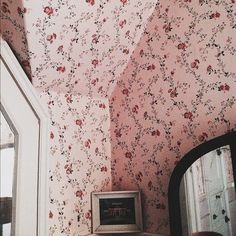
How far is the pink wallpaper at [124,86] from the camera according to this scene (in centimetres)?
139

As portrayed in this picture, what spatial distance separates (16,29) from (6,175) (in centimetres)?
63

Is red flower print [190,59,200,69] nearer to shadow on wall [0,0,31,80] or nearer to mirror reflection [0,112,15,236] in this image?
shadow on wall [0,0,31,80]

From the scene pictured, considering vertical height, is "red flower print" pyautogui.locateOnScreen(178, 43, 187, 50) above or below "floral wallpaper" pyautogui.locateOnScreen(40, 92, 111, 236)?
above

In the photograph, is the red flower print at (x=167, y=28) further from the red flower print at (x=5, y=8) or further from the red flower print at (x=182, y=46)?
the red flower print at (x=5, y=8)

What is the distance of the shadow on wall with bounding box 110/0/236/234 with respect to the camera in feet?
4.72

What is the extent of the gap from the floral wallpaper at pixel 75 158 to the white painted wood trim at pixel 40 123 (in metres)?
0.05

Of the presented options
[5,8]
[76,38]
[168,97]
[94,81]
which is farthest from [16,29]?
[168,97]

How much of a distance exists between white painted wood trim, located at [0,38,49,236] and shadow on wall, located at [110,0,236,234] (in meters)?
0.48

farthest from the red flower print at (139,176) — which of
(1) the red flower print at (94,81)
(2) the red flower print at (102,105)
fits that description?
(1) the red flower print at (94,81)

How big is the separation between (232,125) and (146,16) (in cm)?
75

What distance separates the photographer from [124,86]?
1.79 meters

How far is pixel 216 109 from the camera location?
1.42 meters

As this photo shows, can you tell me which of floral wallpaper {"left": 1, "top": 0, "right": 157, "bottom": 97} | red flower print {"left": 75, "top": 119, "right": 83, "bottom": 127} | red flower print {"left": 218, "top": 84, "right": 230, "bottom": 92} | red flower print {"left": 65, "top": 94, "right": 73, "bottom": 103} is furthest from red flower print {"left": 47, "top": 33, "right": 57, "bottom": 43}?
red flower print {"left": 218, "top": 84, "right": 230, "bottom": 92}

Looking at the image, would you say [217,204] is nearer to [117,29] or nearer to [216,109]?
[216,109]
